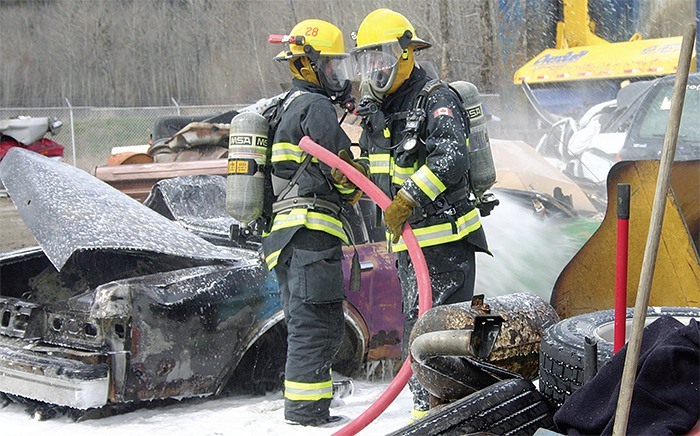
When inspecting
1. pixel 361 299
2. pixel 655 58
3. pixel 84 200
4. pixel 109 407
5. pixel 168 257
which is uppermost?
pixel 655 58

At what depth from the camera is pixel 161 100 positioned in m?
24.8

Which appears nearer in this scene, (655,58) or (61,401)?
(61,401)

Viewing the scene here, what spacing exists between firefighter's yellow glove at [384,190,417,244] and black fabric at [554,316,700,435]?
1.97 m

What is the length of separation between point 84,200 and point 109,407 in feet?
3.63

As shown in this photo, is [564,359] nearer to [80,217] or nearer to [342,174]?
[342,174]

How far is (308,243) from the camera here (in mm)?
4598

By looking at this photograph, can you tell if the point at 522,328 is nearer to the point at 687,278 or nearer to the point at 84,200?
the point at 687,278

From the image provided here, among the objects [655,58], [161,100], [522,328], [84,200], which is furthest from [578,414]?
[161,100]

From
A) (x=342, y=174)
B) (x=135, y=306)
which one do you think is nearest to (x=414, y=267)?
(x=342, y=174)

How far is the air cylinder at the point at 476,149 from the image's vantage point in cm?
441

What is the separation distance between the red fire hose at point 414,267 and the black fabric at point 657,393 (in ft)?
5.16

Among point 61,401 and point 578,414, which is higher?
point 578,414

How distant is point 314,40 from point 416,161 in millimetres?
960

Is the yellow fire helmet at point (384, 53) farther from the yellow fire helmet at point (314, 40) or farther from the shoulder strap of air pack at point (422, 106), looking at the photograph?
the yellow fire helmet at point (314, 40)
